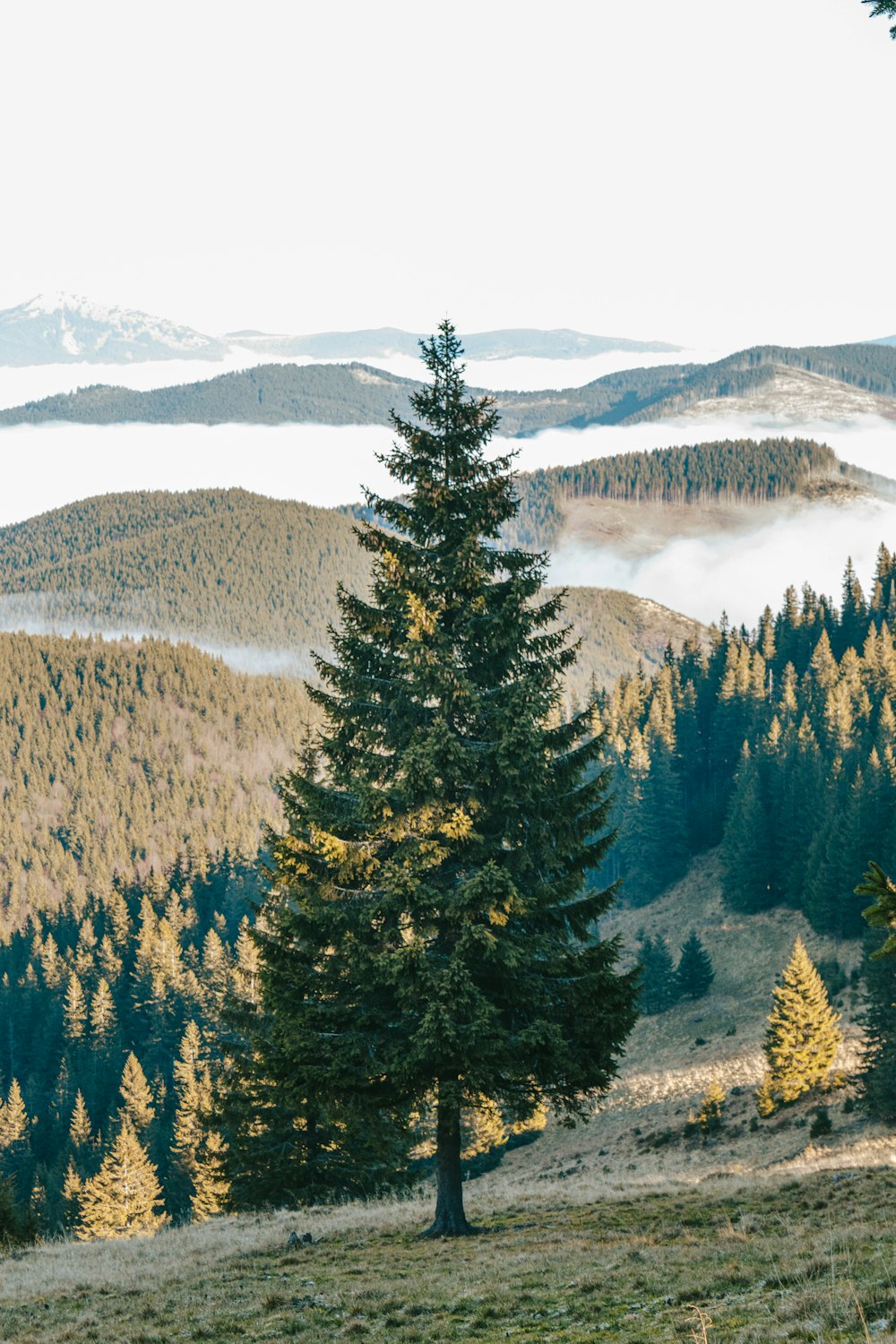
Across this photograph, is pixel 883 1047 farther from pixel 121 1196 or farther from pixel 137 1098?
pixel 137 1098

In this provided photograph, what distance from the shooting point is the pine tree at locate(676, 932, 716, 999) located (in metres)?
75.0

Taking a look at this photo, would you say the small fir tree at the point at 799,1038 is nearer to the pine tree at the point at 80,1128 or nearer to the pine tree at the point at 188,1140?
the pine tree at the point at 188,1140

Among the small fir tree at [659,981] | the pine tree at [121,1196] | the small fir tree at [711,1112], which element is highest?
the small fir tree at [711,1112]

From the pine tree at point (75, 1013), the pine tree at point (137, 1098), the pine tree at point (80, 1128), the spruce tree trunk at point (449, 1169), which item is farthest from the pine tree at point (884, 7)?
Result: the pine tree at point (75, 1013)

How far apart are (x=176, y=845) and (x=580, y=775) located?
17993cm

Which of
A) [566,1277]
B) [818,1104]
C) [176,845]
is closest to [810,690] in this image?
[818,1104]

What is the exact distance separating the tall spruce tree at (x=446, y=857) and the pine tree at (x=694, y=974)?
2362 inches

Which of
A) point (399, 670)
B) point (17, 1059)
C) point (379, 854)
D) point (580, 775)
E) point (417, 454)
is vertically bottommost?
point (17, 1059)

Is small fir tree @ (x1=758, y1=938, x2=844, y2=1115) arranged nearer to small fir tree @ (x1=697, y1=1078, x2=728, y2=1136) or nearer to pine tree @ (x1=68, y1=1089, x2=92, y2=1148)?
small fir tree @ (x1=697, y1=1078, x2=728, y2=1136)

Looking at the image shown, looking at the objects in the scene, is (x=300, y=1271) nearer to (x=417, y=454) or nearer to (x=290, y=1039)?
(x=290, y=1039)

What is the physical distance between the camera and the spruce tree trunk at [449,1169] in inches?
660

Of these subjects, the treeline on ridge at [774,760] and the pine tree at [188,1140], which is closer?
the pine tree at [188,1140]

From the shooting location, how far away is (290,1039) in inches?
655

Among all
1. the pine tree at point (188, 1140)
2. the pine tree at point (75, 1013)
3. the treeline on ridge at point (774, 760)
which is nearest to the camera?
the pine tree at point (188, 1140)
